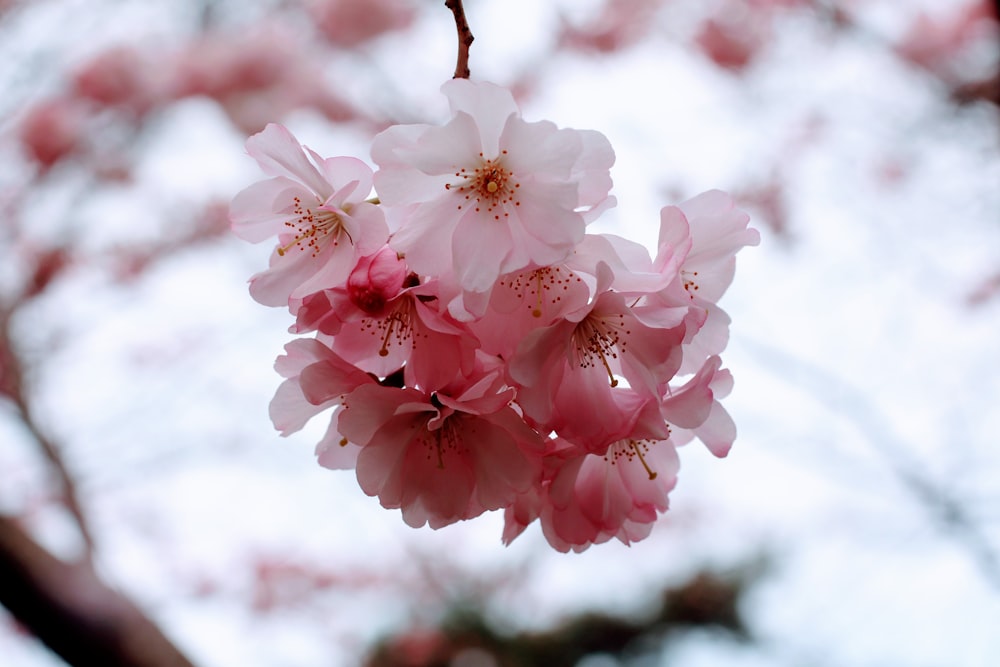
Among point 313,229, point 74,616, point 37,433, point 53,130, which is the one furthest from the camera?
point 53,130

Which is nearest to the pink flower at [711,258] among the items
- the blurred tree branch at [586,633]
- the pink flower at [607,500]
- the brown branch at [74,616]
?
the pink flower at [607,500]

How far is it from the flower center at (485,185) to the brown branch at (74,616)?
3.47 ft

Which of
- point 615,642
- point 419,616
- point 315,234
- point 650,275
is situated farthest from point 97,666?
point 615,642

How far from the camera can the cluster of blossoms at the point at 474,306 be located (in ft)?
1.94

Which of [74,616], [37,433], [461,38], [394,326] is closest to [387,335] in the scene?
[394,326]

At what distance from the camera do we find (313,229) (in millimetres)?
679

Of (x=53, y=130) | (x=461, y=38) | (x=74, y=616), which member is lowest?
(x=74, y=616)

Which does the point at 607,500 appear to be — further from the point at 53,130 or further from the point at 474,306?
the point at 53,130

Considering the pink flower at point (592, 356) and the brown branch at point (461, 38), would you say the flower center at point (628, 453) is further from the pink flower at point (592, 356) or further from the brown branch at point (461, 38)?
the brown branch at point (461, 38)

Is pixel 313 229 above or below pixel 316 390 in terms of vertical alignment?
above

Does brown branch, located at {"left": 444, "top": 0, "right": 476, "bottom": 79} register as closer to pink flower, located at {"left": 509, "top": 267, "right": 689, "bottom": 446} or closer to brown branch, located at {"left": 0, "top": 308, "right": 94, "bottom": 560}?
pink flower, located at {"left": 509, "top": 267, "right": 689, "bottom": 446}

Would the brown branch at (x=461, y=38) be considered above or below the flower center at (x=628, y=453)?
above

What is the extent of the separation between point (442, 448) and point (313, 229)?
22 centimetres

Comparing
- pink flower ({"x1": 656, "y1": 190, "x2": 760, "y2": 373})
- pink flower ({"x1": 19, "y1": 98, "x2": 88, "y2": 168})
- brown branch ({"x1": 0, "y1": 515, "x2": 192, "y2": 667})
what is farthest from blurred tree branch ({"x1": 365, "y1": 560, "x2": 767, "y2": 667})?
pink flower ({"x1": 656, "y1": 190, "x2": 760, "y2": 373})
